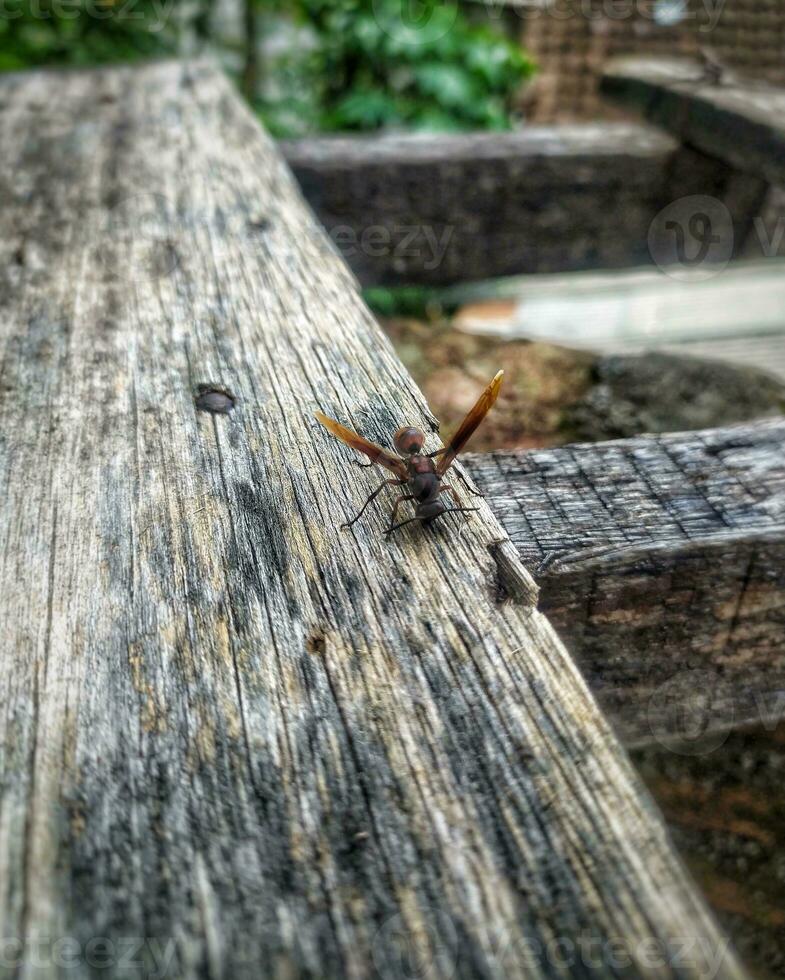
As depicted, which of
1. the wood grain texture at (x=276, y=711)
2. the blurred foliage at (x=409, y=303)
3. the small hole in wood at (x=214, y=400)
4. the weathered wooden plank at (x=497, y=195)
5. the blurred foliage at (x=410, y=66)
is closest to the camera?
the wood grain texture at (x=276, y=711)

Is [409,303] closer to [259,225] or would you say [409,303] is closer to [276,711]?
[259,225]

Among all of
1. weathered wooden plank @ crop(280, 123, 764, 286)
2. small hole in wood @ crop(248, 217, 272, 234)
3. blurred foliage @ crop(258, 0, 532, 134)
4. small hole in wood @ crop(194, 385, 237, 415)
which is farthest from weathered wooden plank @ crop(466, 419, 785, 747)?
blurred foliage @ crop(258, 0, 532, 134)

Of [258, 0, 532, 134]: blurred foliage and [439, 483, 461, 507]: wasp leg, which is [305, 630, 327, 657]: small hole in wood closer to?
[439, 483, 461, 507]: wasp leg

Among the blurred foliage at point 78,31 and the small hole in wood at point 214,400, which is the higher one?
the blurred foliage at point 78,31

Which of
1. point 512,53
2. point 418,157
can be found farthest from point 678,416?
point 512,53

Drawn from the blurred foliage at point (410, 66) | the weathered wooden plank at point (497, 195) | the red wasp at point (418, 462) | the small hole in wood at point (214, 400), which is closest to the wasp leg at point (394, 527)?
the red wasp at point (418, 462)

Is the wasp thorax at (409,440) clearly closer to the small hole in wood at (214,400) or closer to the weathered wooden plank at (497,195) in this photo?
the small hole in wood at (214,400)
